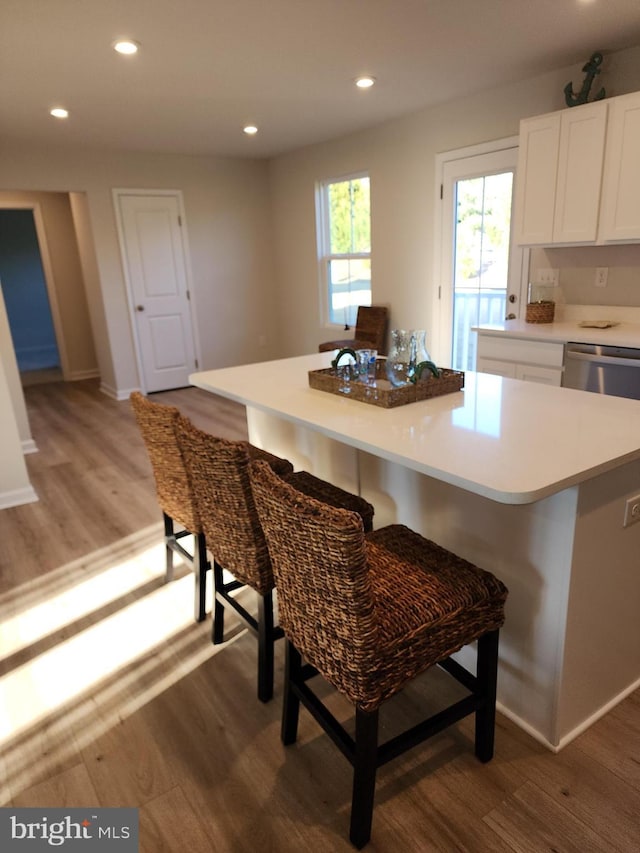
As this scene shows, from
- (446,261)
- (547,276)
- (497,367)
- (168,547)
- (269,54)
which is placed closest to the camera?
(168,547)

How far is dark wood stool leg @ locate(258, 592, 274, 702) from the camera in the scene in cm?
179

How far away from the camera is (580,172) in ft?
10.8

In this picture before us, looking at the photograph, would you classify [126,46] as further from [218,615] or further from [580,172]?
[218,615]

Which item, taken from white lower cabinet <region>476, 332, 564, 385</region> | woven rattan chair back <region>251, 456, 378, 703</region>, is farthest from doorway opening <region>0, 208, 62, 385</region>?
woven rattan chair back <region>251, 456, 378, 703</region>

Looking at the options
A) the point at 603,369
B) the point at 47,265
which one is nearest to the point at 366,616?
the point at 603,369

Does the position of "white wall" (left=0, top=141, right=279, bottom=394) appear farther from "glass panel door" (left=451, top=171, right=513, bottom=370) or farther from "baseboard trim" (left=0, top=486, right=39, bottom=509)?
"glass panel door" (left=451, top=171, right=513, bottom=370)

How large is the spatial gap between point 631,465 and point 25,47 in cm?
350

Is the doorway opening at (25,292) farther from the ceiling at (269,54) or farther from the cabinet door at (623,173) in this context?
the cabinet door at (623,173)

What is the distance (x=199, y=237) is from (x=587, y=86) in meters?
4.34

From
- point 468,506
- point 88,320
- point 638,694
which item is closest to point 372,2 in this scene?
point 468,506

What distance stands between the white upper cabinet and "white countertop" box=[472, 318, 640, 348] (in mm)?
526

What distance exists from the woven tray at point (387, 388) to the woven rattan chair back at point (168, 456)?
571mm

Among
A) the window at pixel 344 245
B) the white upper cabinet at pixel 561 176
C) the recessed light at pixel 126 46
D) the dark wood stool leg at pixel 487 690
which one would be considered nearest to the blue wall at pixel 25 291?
the window at pixel 344 245

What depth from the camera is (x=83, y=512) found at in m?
3.38
